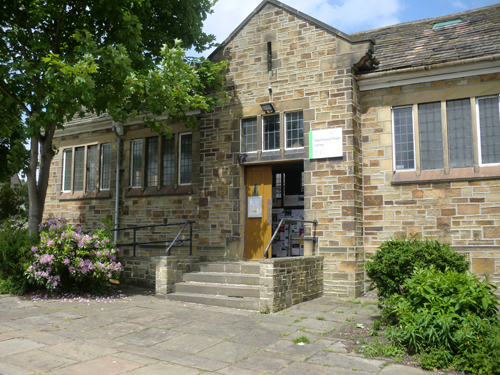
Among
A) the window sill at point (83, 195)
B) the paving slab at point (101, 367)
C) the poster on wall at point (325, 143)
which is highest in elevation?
the poster on wall at point (325, 143)

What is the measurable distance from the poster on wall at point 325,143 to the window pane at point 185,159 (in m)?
4.26

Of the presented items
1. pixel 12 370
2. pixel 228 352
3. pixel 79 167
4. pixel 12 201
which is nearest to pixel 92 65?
pixel 12 370

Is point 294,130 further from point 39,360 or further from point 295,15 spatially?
point 39,360

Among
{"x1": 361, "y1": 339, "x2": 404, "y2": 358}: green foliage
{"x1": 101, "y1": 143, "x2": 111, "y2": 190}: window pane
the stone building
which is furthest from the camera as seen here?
{"x1": 101, "y1": 143, "x2": 111, "y2": 190}: window pane

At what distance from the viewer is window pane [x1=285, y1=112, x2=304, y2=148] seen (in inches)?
420

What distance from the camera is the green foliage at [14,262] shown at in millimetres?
9328

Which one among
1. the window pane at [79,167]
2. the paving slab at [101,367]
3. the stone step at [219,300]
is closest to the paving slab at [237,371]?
the paving slab at [101,367]

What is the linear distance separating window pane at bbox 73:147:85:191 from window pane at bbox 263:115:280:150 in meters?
7.80

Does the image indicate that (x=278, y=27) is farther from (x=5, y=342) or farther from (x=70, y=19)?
(x=5, y=342)

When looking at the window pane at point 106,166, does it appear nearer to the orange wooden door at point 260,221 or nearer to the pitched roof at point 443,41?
the orange wooden door at point 260,221

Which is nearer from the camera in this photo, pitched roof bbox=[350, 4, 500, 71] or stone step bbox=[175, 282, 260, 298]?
stone step bbox=[175, 282, 260, 298]

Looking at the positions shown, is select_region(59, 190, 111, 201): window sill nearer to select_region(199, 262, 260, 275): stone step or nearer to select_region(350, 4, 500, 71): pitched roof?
select_region(199, 262, 260, 275): stone step

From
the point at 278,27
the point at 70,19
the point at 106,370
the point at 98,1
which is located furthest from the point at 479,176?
the point at 70,19

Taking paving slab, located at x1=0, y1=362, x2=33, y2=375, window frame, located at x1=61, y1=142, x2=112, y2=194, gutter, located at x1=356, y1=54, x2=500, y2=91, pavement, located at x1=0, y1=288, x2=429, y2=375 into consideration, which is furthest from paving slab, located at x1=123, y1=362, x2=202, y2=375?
window frame, located at x1=61, y1=142, x2=112, y2=194
